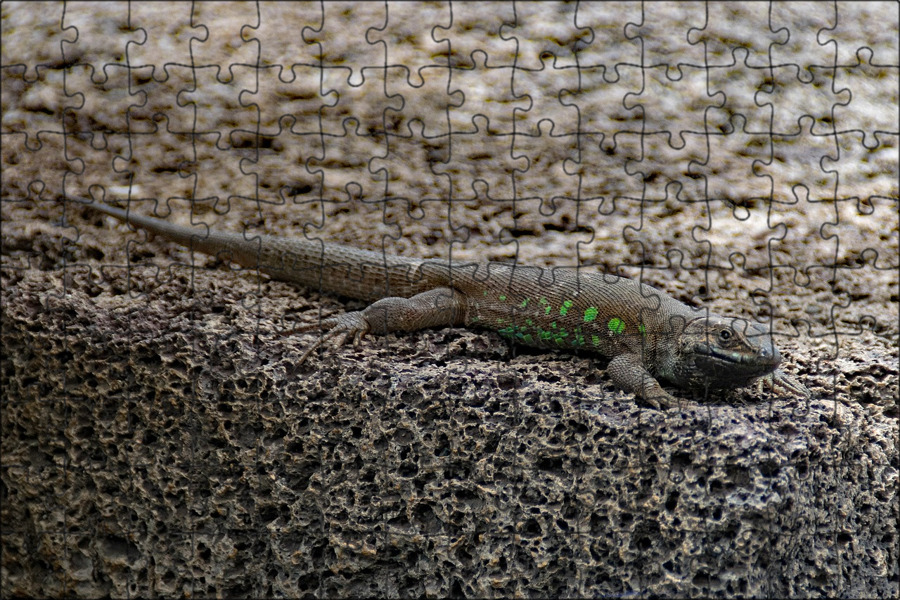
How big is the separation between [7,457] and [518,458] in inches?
103

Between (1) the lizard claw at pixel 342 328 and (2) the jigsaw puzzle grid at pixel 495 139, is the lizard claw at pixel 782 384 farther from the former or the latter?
(1) the lizard claw at pixel 342 328

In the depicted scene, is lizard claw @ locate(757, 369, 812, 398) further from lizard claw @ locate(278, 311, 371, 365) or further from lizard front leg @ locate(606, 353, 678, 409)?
lizard claw @ locate(278, 311, 371, 365)

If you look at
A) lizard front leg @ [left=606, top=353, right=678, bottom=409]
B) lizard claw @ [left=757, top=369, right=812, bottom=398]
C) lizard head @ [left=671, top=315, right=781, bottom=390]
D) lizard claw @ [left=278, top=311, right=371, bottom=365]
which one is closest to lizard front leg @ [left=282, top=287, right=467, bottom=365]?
lizard claw @ [left=278, top=311, right=371, bottom=365]

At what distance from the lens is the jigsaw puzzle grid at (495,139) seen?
5.09 m

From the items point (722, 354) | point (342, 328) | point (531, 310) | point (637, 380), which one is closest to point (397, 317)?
point (342, 328)

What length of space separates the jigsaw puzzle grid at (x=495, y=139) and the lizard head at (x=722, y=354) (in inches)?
28.9

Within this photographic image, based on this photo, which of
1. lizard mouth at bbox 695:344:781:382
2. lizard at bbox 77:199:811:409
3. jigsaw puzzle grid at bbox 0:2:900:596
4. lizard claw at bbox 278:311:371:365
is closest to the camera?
lizard mouth at bbox 695:344:781:382

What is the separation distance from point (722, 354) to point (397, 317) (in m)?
1.55

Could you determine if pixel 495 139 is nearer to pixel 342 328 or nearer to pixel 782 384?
pixel 342 328

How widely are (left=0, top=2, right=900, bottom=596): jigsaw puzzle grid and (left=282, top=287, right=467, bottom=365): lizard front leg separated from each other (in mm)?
565

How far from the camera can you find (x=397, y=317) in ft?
14.2

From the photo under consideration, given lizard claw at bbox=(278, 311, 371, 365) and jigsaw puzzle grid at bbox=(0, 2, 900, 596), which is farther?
jigsaw puzzle grid at bbox=(0, 2, 900, 596)

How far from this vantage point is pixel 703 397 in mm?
3930

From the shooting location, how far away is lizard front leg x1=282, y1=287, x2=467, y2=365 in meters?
4.21
